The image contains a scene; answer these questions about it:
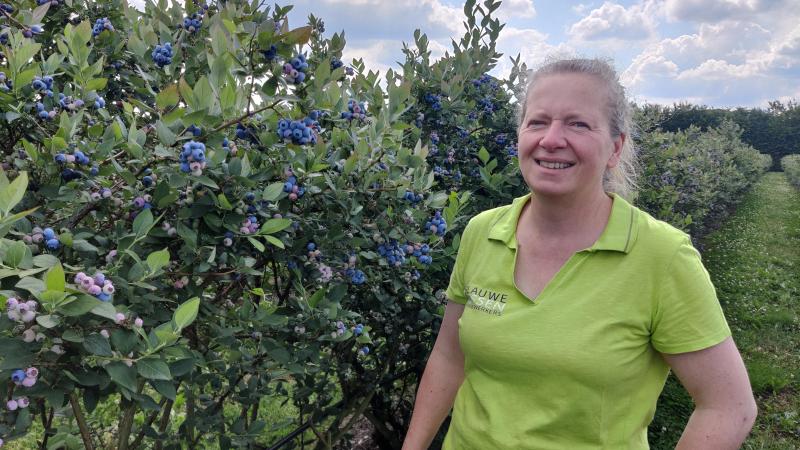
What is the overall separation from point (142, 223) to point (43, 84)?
0.56m

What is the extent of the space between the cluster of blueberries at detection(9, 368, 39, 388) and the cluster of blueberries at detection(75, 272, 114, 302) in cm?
18

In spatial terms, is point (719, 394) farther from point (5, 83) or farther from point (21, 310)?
point (5, 83)

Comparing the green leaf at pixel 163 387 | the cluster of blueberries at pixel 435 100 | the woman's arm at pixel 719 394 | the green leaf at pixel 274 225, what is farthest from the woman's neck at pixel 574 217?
the cluster of blueberries at pixel 435 100

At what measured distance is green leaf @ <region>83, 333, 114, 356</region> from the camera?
1209 mm

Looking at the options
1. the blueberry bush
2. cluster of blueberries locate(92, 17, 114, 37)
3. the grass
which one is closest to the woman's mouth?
the blueberry bush

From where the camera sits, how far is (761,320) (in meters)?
7.79

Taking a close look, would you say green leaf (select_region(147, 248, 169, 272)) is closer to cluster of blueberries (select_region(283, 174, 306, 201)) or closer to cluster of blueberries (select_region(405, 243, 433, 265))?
cluster of blueberries (select_region(283, 174, 306, 201))

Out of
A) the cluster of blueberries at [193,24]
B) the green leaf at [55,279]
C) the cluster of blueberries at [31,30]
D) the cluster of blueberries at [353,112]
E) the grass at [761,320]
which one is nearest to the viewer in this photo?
the green leaf at [55,279]

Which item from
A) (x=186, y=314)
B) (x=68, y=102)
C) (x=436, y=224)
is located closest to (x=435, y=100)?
(x=436, y=224)

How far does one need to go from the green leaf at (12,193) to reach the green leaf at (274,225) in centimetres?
57

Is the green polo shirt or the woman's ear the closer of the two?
the green polo shirt

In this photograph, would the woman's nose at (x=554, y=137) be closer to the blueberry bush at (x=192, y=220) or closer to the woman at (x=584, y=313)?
the woman at (x=584, y=313)

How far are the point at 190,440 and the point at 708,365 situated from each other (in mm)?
1772

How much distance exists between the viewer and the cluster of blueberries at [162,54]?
6.39ft
